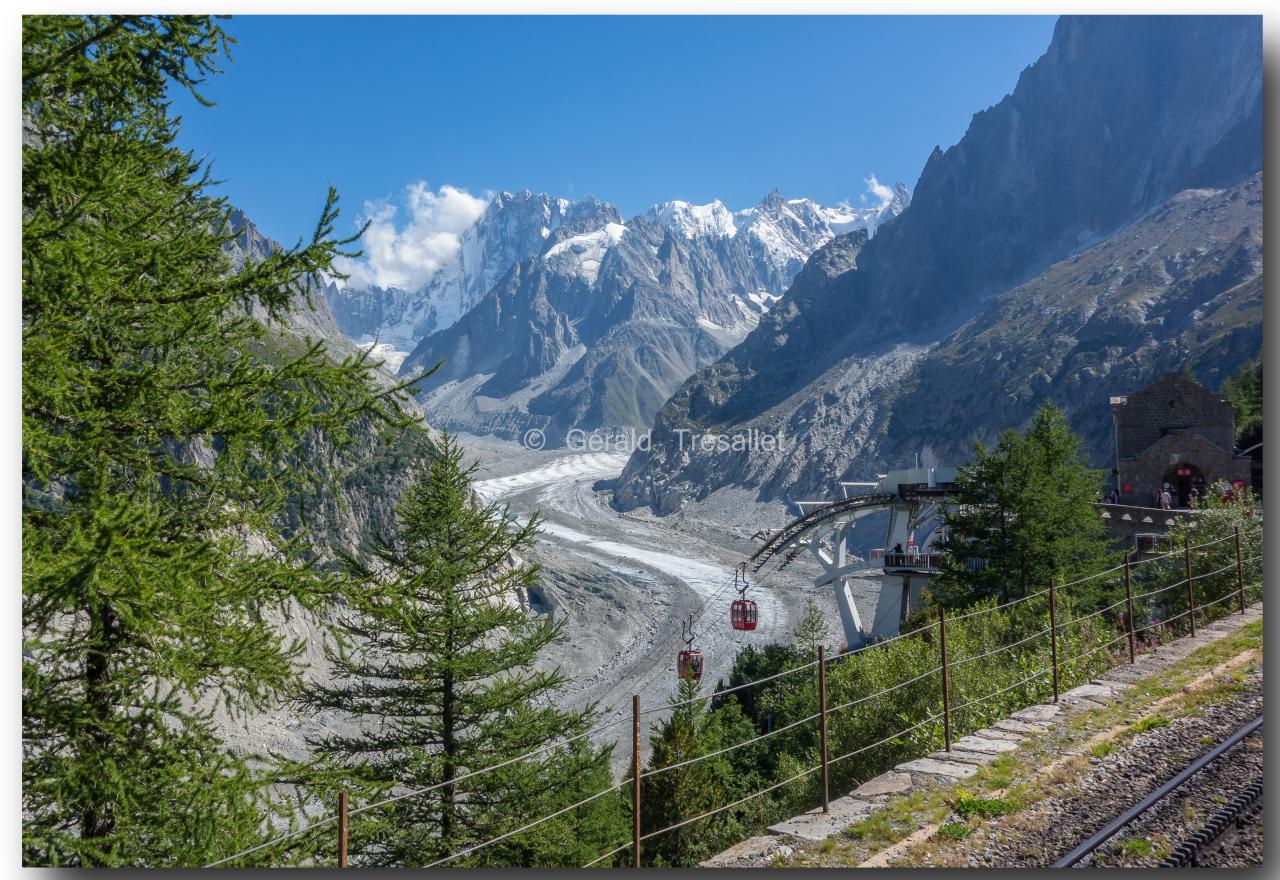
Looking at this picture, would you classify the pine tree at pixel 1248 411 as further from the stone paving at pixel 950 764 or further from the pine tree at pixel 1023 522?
the stone paving at pixel 950 764

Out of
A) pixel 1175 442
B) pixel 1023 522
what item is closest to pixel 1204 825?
pixel 1023 522

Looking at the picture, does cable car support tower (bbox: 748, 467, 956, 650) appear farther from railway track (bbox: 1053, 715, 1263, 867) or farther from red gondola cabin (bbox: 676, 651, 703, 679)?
railway track (bbox: 1053, 715, 1263, 867)

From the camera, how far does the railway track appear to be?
5.66 metres

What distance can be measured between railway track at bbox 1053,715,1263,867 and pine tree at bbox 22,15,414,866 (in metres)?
5.43

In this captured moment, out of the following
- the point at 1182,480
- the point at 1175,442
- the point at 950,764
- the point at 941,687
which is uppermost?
the point at 1175,442

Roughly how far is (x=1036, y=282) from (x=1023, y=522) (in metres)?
142

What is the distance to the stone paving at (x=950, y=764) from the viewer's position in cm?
617

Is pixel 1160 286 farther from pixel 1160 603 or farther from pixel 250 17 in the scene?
pixel 250 17

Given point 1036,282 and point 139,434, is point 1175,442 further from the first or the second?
point 1036,282

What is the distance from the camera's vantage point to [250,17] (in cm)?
650

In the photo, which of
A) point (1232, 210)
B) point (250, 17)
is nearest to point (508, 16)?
point (250, 17)

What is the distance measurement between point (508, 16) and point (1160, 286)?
126487 millimetres

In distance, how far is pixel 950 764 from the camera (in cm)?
732

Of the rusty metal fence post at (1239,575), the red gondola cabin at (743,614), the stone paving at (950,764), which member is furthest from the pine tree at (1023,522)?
the red gondola cabin at (743,614)
